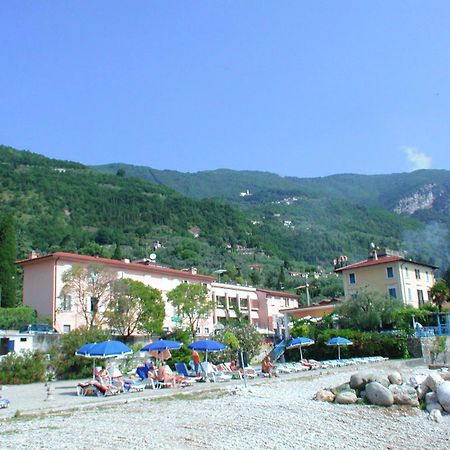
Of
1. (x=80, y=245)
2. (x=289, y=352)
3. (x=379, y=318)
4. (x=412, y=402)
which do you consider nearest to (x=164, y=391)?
(x=412, y=402)

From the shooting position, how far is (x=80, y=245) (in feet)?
374

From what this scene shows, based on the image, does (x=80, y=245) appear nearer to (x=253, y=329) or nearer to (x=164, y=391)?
(x=253, y=329)

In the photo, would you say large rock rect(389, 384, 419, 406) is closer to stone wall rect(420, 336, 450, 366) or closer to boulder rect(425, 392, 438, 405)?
boulder rect(425, 392, 438, 405)

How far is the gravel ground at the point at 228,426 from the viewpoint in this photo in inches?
496

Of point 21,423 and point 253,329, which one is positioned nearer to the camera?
point 21,423

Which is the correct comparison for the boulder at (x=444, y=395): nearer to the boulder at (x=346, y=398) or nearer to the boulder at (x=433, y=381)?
the boulder at (x=433, y=381)

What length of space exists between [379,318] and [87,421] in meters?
29.1

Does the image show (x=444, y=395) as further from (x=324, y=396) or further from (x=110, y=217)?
(x=110, y=217)

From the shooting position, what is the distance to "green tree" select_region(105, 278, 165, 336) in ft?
153

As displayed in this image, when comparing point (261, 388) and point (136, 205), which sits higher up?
point (136, 205)

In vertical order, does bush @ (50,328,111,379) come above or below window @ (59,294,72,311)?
below

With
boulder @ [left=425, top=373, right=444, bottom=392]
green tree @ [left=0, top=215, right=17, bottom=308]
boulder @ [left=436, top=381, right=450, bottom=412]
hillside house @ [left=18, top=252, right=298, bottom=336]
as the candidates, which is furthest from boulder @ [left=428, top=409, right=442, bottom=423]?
green tree @ [left=0, top=215, right=17, bottom=308]

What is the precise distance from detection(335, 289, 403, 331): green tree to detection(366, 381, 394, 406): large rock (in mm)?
22592

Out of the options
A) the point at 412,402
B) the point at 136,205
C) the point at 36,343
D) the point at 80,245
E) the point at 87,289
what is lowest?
the point at 412,402
